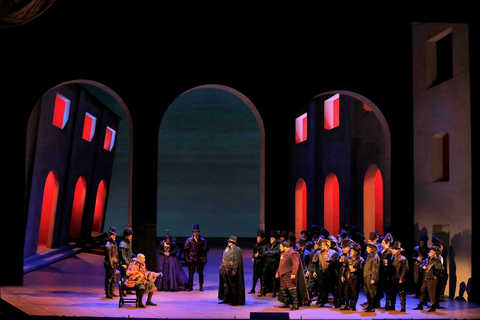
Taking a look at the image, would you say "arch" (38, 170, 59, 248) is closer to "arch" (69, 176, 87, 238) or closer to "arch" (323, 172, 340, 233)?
"arch" (69, 176, 87, 238)

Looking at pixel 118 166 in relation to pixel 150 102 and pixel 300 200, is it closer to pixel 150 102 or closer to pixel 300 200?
pixel 300 200

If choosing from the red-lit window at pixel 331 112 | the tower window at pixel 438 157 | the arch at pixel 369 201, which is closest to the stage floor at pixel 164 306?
the tower window at pixel 438 157

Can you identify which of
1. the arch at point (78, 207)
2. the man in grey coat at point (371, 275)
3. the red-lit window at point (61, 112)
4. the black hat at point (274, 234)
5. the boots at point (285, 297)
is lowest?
the boots at point (285, 297)

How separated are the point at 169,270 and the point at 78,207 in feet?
44.5

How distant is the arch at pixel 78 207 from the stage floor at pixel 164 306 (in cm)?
1023

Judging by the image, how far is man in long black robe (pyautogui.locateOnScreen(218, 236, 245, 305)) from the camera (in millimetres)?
12391

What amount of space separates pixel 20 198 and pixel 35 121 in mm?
5389

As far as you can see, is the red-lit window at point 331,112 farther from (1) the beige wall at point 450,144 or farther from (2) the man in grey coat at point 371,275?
(2) the man in grey coat at point 371,275

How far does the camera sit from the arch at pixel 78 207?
2600 cm

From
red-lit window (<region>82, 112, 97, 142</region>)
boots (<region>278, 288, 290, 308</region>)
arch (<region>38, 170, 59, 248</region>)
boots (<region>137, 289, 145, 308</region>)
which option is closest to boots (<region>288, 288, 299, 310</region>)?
boots (<region>278, 288, 290, 308</region>)

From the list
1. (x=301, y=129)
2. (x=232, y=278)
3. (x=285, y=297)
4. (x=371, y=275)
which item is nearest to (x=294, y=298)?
(x=285, y=297)

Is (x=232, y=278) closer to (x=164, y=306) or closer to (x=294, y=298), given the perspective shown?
(x=294, y=298)

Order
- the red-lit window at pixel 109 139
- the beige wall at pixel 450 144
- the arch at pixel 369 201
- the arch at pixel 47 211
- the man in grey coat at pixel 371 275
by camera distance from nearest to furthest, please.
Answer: the man in grey coat at pixel 371 275 < the beige wall at pixel 450 144 < the arch at pixel 369 201 < the arch at pixel 47 211 < the red-lit window at pixel 109 139

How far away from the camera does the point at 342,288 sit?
40.1 ft
